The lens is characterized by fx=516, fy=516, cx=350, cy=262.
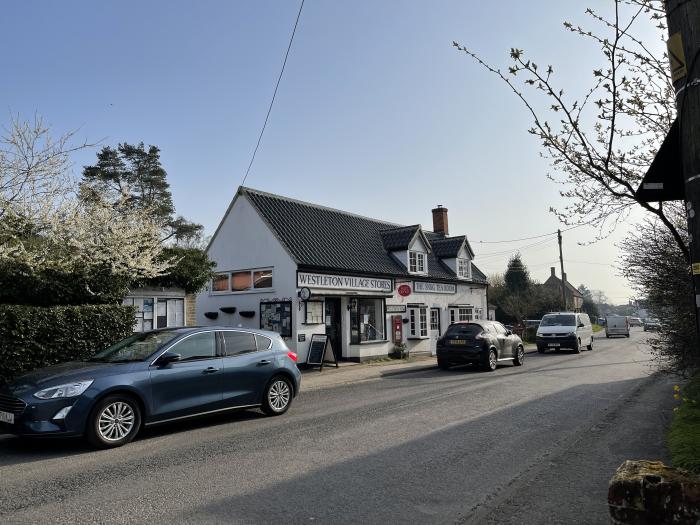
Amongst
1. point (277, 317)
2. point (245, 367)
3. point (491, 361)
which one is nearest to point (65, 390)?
point (245, 367)

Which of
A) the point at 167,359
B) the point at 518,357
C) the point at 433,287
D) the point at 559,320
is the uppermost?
the point at 433,287

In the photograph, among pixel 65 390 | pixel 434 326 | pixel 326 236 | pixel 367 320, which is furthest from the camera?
pixel 434 326

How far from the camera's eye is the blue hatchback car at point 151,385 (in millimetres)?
6691

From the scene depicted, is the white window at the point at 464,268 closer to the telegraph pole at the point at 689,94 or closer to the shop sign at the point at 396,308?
the shop sign at the point at 396,308

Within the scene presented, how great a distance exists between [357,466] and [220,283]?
1652 centimetres

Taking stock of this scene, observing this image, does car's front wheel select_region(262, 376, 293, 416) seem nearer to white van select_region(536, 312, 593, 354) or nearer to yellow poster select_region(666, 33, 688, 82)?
yellow poster select_region(666, 33, 688, 82)

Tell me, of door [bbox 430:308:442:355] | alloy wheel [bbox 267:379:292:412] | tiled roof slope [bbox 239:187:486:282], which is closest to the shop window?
tiled roof slope [bbox 239:187:486:282]

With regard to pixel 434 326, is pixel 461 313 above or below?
above

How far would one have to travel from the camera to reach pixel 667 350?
385 inches

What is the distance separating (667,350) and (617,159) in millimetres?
5464

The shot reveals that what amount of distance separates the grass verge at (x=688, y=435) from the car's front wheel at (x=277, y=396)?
6.10 metres

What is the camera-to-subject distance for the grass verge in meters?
4.54

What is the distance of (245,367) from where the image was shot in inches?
349

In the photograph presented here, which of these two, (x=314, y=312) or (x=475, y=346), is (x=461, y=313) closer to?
(x=475, y=346)
